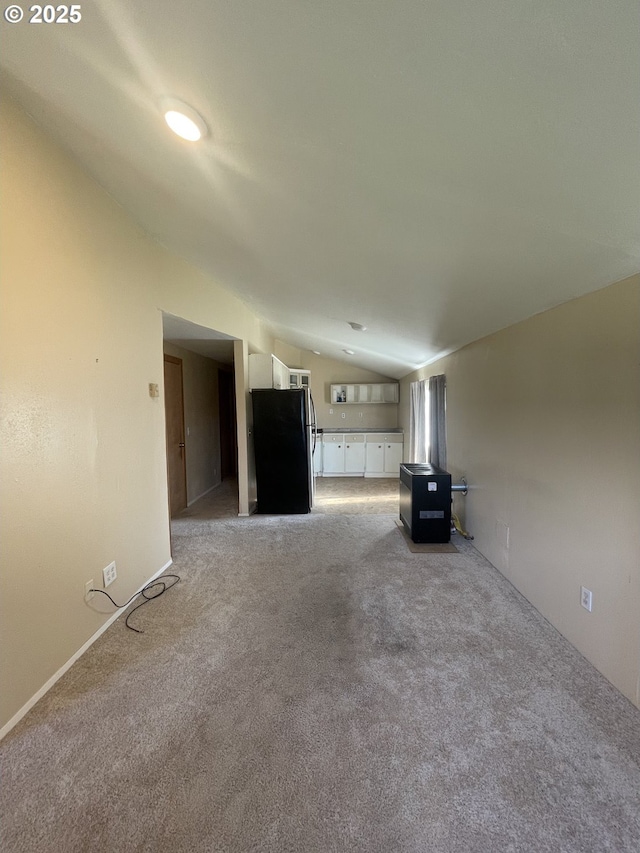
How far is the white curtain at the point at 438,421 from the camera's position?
402 centimetres

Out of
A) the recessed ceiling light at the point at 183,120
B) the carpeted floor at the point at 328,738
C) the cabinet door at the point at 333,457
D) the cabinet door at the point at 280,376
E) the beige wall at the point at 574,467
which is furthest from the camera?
the cabinet door at the point at 333,457

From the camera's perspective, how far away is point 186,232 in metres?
2.43

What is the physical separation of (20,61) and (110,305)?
1.08m

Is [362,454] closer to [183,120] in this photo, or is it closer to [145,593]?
[145,593]

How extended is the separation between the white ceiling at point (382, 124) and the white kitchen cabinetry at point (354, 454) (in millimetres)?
4462

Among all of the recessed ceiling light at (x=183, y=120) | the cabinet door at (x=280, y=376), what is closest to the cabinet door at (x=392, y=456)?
the cabinet door at (x=280, y=376)

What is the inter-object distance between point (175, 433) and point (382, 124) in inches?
154

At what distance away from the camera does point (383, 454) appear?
6.53 m

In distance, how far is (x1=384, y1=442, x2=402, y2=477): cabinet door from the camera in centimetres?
649

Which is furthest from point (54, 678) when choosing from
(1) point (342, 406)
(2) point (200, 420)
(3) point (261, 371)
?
(1) point (342, 406)

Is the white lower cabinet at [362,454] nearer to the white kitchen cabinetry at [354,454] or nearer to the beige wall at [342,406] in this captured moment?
the white kitchen cabinetry at [354,454]

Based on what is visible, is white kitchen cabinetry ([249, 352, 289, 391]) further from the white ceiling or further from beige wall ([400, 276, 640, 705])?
beige wall ([400, 276, 640, 705])

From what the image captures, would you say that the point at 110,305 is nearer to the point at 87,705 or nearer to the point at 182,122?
the point at 182,122

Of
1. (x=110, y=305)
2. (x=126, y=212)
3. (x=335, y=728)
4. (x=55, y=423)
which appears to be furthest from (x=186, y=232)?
(x=335, y=728)
